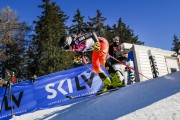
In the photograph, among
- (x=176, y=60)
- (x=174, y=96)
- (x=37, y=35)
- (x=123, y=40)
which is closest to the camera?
(x=174, y=96)

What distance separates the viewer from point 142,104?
15.8ft

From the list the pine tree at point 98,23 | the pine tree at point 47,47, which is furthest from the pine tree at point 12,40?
the pine tree at point 98,23

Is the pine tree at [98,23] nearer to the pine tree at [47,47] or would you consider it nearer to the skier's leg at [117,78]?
the pine tree at [47,47]

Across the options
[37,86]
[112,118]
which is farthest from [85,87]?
[112,118]

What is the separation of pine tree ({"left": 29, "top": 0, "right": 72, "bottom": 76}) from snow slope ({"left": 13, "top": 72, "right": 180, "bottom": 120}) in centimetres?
2716

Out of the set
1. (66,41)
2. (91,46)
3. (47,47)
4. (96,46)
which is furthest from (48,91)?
(47,47)

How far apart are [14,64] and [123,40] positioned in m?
35.7

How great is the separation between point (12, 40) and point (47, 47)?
569 centimetres

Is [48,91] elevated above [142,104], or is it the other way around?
[48,91]

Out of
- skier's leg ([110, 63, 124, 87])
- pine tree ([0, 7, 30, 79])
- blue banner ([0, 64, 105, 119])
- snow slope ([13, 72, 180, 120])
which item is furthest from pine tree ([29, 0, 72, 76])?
snow slope ([13, 72, 180, 120])

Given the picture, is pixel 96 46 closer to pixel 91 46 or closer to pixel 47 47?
pixel 91 46

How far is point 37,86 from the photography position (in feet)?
35.3

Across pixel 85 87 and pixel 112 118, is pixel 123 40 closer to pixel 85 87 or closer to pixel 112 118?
pixel 85 87

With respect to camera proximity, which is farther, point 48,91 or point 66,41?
point 48,91
